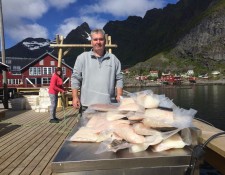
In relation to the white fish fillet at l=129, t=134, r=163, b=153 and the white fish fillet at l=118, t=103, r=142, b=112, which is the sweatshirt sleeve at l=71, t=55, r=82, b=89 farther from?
the white fish fillet at l=129, t=134, r=163, b=153

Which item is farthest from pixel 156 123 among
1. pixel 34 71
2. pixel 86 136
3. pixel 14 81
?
pixel 14 81

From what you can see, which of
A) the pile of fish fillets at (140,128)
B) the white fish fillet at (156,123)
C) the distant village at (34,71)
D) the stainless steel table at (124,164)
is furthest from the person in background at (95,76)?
the distant village at (34,71)

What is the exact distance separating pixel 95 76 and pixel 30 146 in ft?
14.1

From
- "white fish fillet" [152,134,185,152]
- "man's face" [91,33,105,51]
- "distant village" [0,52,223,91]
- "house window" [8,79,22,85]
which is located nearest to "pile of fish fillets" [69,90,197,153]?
"white fish fillet" [152,134,185,152]

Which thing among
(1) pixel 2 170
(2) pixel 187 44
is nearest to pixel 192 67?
(2) pixel 187 44

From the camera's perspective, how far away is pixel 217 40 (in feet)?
607

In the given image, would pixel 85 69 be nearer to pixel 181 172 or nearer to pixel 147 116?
pixel 147 116

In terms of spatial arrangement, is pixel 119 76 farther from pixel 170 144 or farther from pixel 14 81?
pixel 14 81

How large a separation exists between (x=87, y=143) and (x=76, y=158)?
406 mm

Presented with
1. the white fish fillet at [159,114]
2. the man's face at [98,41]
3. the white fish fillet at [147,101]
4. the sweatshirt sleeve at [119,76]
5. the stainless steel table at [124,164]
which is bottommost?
the stainless steel table at [124,164]

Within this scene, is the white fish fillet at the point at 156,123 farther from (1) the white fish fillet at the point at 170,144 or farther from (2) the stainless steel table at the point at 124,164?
(2) the stainless steel table at the point at 124,164

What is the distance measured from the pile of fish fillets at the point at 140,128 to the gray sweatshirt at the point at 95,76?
144 centimetres

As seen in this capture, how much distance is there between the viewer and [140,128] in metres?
2.94

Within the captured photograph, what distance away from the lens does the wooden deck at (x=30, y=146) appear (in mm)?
6266
